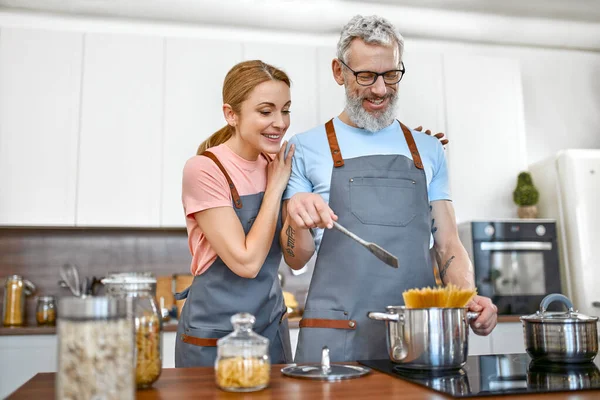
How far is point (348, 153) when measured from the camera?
1635 mm

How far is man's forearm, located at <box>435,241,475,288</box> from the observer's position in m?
1.59

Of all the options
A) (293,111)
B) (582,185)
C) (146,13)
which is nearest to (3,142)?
(146,13)

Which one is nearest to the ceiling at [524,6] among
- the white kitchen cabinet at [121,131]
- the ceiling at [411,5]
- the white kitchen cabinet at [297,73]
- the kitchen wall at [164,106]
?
the ceiling at [411,5]

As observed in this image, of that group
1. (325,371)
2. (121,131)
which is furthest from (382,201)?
(121,131)

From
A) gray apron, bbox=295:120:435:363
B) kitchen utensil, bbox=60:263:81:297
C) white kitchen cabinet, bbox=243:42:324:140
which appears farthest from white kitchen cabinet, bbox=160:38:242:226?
gray apron, bbox=295:120:435:363

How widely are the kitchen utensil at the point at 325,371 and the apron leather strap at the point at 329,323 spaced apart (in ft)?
0.87

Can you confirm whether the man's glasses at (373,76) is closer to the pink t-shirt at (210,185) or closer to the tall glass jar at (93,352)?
the pink t-shirt at (210,185)

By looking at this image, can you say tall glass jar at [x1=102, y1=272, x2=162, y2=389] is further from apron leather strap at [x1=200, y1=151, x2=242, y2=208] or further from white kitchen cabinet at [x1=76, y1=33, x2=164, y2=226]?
white kitchen cabinet at [x1=76, y1=33, x2=164, y2=226]

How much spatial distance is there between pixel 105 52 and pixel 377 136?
6.94ft

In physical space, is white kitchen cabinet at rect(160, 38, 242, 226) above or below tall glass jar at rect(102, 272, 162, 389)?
above

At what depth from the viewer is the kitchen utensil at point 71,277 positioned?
3361mm

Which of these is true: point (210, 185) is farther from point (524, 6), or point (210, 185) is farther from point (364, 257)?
point (524, 6)

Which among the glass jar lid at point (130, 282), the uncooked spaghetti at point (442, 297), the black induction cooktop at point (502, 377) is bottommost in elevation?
the black induction cooktop at point (502, 377)

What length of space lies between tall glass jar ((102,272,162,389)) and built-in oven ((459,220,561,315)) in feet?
8.24
